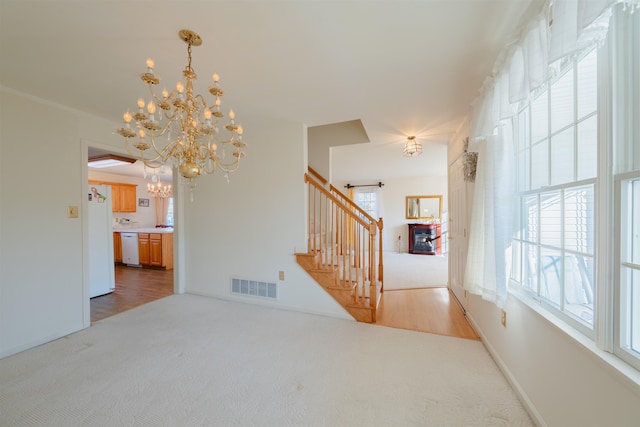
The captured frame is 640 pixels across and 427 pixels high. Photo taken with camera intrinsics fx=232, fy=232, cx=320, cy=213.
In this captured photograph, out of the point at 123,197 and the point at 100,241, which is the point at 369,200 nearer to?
the point at 100,241

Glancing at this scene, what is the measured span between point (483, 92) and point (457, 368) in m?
2.16

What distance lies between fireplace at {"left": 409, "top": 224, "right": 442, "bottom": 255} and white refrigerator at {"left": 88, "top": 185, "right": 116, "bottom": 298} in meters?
7.04

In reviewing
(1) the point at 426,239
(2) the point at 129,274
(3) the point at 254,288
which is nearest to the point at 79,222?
(3) the point at 254,288

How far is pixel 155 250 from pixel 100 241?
146 centimetres

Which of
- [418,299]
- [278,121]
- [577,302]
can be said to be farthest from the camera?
[418,299]

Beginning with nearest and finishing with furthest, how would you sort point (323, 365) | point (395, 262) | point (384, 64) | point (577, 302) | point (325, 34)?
1. point (577, 302)
2. point (325, 34)
3. point (384, 64)
4. point (323, 365)
5. point (395, 262)

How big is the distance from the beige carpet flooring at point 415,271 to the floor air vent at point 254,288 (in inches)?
77.0

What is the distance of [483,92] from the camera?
1753mm

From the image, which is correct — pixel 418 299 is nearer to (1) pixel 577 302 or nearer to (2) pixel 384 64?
(1) pixel 577 302

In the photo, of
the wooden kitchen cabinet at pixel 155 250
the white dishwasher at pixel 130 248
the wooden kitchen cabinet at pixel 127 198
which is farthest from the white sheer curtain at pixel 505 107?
the wooden kitchen cabinet at pixel 127 198

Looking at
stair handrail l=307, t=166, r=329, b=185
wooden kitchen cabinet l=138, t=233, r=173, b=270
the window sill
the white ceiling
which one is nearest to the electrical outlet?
the white ceiling

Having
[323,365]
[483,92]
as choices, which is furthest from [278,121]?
[323,365]

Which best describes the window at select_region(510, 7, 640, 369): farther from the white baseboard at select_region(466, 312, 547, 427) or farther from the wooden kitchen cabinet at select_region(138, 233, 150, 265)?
the wooden kitchen cabinet at select_region(138, 233, 150, 265)

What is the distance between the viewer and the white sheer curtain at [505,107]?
2.86ft
